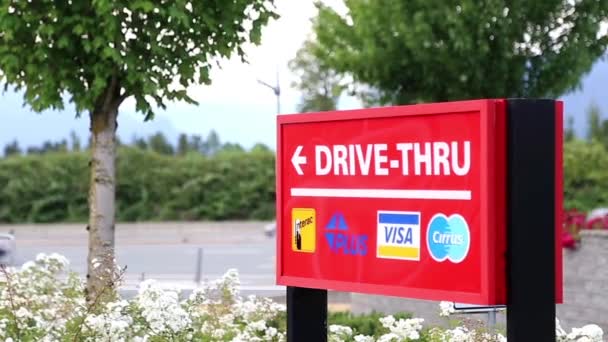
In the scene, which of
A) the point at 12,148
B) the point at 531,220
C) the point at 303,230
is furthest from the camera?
the point at 12,148

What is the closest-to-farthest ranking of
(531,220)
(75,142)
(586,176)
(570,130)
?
(531,220), (586,176), (75,142), (570,130)

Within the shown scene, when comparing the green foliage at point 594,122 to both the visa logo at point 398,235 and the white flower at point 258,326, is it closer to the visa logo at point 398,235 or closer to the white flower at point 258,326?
the white flower at point 258,326

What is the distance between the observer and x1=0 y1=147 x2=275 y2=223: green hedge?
38250 millimetres

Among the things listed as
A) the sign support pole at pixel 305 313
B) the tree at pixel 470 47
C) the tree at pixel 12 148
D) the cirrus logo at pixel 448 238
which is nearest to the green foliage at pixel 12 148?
the tree at pixel 12 148

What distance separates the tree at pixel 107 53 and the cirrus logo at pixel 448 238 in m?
4.18

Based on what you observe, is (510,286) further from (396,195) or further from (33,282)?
(33,282)

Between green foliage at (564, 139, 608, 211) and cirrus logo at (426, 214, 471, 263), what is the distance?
28.9m

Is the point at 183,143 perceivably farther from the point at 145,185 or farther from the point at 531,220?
the point at 531,220

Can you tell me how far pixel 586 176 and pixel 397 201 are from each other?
30.4 metres

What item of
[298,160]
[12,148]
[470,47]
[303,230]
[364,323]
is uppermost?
[12,148]

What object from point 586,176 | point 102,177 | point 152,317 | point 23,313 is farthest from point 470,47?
point 586,176

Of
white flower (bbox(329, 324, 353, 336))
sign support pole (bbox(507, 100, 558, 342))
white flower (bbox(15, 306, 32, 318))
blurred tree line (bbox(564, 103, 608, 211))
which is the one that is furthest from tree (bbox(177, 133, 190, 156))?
sign support pole (bbox(507, 100, 558, 342))

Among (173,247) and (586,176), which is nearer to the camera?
(173,247)

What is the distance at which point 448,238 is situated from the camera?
5.16 m
